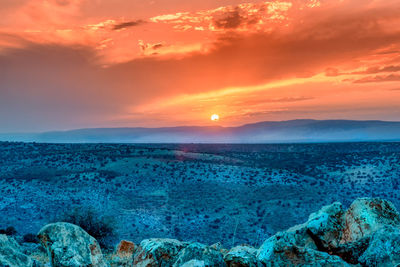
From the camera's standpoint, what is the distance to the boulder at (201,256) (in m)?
6.52

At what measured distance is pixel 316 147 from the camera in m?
123

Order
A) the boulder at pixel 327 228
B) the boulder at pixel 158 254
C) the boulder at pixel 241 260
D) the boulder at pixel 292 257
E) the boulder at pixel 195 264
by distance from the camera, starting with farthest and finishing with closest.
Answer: the boulder at pixel 327 228
the boulder at pixel 158 254
the boulder at pixel 292 257
the boulder at pixel 241 260
the boulder at pixel 195 264

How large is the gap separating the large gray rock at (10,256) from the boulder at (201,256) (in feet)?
10.4

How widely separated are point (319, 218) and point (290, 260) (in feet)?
12.6

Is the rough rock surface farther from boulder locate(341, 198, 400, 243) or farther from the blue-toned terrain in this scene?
the blue-toned terrain

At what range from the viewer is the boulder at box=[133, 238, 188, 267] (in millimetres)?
7660

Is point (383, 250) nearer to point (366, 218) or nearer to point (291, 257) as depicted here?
point (291, 257)

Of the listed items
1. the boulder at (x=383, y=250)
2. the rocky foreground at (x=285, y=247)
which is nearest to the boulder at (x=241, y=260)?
the rocky foreground at (x=285, y=247)

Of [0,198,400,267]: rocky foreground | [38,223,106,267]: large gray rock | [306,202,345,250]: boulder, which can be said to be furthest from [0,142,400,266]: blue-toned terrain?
[38,223,106,267]: large gray rock

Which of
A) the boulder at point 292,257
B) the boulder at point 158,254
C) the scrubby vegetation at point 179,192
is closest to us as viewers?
the boulder at point 292,257

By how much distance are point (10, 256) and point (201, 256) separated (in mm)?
3834

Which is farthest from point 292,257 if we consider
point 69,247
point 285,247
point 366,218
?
point 69,247

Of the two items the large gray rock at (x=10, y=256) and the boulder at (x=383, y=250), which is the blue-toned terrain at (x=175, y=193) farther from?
the large gray rock at (x=10, y=256)

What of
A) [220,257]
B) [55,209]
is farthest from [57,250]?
[55,209]
